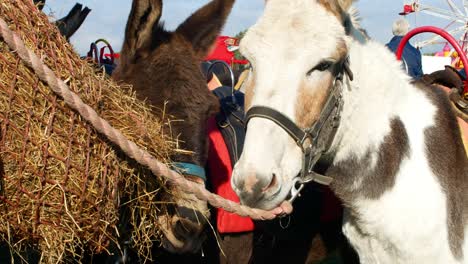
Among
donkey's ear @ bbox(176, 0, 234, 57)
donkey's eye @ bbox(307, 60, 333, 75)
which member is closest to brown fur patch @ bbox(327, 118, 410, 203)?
donkey's eye @ bbox(307, 60, 333, 75)

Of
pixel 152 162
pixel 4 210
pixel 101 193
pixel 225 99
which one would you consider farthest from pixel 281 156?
pixel 225 99

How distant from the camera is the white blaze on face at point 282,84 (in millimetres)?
2113

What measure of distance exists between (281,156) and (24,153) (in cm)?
103

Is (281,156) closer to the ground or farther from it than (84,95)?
closer to the ground

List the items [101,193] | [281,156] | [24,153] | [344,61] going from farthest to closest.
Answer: [344,61] < [281,156] < [101,193] < [24,153]

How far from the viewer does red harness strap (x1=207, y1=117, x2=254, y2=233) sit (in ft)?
10.4

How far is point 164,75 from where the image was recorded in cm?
293

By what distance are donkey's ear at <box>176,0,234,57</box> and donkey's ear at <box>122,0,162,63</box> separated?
0.24 meters

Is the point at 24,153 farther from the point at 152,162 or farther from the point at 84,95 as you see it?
the point at 152,162

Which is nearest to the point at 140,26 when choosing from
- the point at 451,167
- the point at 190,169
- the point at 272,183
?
the point at 190,169

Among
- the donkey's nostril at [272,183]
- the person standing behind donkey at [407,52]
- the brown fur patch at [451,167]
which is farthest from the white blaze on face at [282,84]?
the person standing behind donkey at [407,52]

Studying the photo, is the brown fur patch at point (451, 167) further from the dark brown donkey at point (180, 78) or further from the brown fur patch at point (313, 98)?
the dark brown donkey at point (180, 78)

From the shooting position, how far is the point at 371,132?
2607 millimetres

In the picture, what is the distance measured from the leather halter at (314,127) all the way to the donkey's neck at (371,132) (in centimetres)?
11
